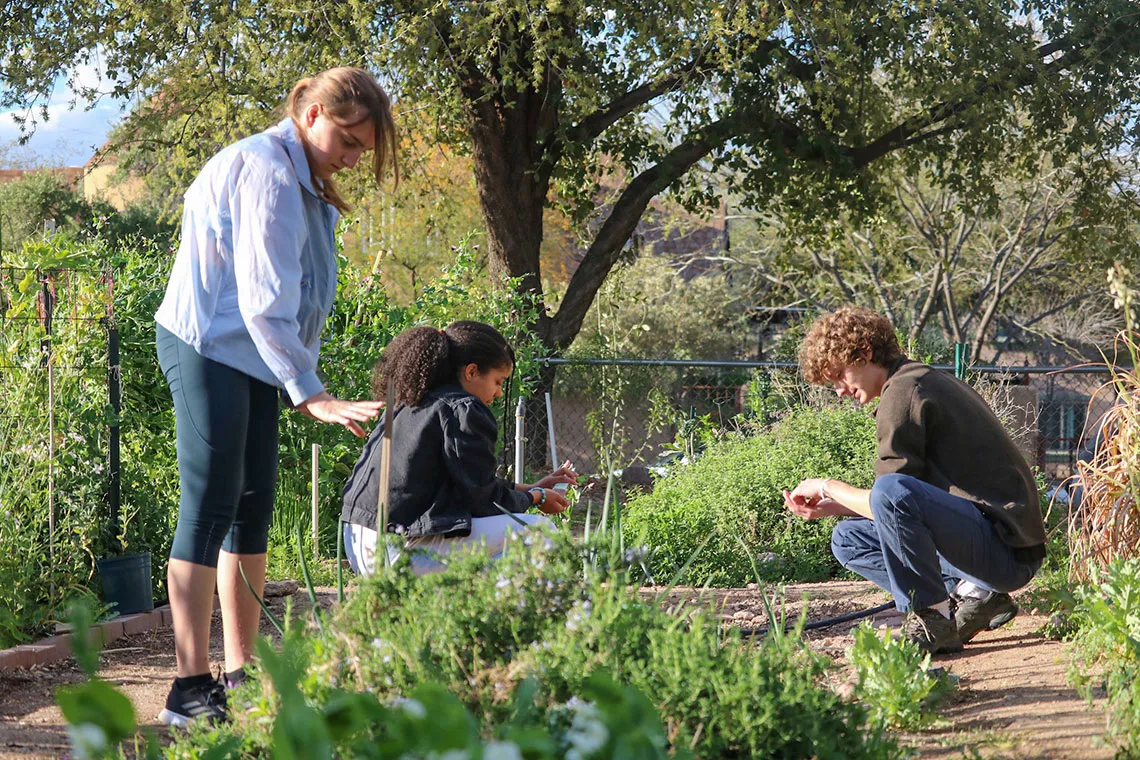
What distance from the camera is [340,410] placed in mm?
2473

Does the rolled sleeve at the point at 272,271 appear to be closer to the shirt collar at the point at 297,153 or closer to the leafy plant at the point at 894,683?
the shirt collar at the point at 297,153

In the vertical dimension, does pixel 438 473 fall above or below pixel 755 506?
above

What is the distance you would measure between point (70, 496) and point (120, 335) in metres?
0.99

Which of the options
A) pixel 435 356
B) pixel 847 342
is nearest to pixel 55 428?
pixel 435 356

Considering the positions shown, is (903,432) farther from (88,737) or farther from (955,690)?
(88,737)

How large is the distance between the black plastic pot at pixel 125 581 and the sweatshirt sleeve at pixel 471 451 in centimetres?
161

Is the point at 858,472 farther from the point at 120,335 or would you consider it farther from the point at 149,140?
the point at 149,140

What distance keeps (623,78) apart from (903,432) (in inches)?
349

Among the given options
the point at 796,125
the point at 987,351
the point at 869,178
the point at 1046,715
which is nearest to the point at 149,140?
the point at 796,125

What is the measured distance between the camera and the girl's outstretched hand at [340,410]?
7.73 ft

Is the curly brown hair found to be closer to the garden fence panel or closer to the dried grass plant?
the dried grass plant

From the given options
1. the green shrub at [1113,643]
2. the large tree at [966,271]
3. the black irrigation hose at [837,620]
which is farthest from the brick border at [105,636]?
the large tree at [966,271]

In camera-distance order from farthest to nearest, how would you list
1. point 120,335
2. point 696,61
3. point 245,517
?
point 696,61
point 120,335
point 245,517

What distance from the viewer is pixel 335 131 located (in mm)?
2750
